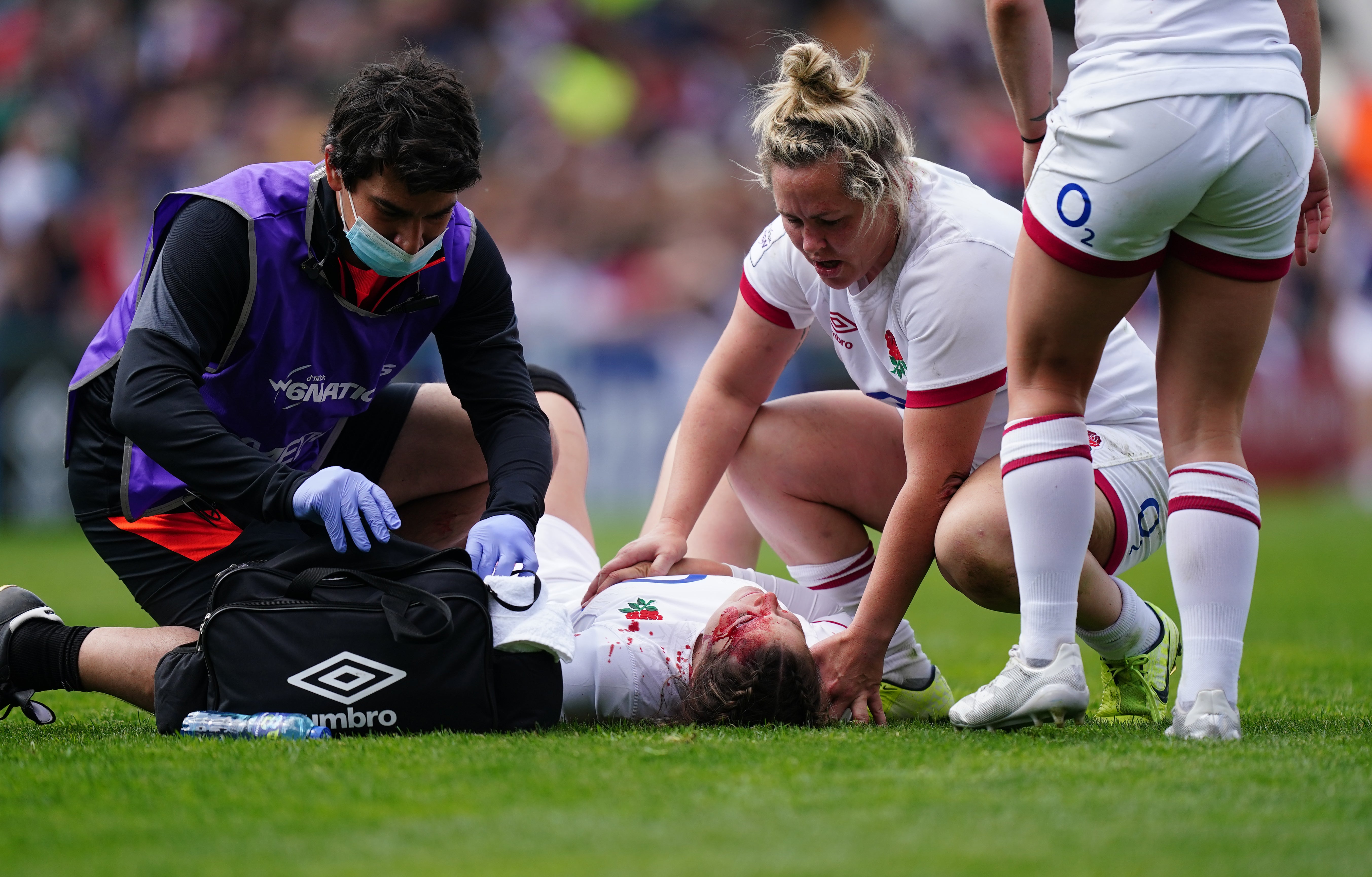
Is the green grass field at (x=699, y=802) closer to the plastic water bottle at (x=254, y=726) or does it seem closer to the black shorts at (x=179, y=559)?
the plastic water bottle at (x=254, y=726)

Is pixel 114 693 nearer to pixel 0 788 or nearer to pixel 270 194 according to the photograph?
pixel 0 788

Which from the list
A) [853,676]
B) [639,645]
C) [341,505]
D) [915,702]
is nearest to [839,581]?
[915,702]

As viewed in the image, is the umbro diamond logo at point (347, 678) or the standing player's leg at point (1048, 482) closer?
the standing player's leg at point (1048, 482)

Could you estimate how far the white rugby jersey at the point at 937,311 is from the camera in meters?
3.11

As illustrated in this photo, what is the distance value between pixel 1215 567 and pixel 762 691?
97cm

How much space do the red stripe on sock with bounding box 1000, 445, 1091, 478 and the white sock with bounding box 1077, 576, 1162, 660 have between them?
0.61 meters

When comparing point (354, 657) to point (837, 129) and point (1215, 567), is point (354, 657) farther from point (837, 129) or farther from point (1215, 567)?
point (1215, 567)

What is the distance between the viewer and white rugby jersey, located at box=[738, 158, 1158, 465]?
3111mm

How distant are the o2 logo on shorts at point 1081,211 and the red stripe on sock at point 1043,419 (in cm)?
34

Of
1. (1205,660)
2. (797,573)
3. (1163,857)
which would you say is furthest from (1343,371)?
(1163,857)

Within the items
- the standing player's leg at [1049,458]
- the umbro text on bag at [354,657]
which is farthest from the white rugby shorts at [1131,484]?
the umbro text on bag at [354,657]

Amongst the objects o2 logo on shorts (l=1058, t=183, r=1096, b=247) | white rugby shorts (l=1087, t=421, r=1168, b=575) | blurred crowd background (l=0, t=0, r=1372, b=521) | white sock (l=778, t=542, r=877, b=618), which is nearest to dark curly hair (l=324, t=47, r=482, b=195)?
o2 logo on shorts (l=1058, t=183, r=1096, b=247)

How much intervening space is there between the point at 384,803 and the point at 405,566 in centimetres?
84

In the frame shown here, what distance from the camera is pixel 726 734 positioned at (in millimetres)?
2844
